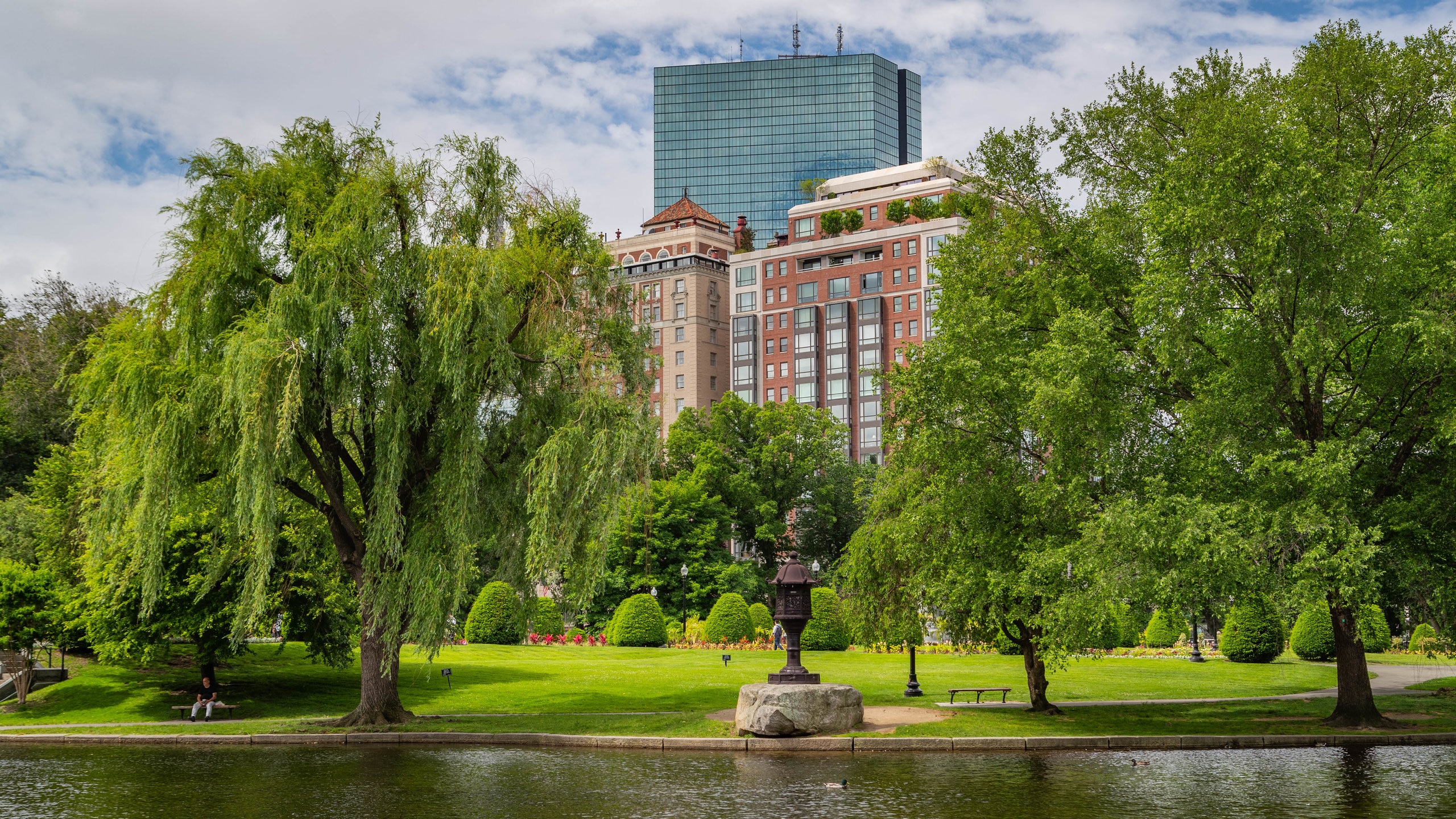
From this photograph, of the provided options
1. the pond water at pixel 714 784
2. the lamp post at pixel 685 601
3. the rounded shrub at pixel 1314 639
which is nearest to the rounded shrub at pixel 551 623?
the lamp post at pixel 685 601

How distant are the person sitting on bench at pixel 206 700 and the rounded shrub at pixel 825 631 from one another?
27.8m

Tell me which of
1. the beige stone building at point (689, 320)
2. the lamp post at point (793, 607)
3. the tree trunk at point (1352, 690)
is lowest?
the tree trunk at point (1352, 690)

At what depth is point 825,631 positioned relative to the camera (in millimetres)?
53125

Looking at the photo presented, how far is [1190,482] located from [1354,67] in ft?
32.5

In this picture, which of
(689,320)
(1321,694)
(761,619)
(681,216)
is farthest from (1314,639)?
(681,216)

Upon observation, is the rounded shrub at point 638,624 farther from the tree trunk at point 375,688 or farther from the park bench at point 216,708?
the tree trunk at point 375,688

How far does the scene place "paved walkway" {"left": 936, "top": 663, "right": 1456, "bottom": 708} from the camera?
30156mm

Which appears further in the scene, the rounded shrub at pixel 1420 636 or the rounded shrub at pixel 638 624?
the rounded shrub at pixel 638 624

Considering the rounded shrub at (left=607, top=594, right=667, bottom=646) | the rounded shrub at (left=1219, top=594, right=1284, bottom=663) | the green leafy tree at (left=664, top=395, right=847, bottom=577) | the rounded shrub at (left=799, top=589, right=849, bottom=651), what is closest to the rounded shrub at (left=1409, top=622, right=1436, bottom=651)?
the rounded shrub at (left=1219, top=594, right=1284, bottom=663)

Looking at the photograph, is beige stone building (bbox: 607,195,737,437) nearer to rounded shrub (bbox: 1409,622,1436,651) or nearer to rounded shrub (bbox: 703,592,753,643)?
rounded shrub (bbox: 703,592,753,643)

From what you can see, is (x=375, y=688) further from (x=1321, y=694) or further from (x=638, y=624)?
(x=638, y=624)

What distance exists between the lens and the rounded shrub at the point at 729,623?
183 feet

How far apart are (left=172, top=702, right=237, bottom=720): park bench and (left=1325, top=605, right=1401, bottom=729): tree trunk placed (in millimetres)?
25877

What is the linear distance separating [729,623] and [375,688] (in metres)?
29.9
